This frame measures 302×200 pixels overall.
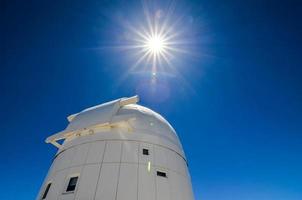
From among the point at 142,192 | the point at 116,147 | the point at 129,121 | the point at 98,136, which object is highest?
the point at 129,121

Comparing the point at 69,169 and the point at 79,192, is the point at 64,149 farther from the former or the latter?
the point at 79,192

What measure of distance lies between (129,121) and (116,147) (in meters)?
1.78

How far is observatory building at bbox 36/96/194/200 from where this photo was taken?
855 cm

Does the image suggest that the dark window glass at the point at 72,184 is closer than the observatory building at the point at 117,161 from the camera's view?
No

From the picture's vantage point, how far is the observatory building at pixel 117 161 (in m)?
8.55

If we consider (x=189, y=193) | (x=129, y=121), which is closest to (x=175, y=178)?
(x=189, y=193)

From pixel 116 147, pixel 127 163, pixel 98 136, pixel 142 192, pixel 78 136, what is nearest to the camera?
pixel 142 192

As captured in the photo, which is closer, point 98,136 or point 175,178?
point 175,178

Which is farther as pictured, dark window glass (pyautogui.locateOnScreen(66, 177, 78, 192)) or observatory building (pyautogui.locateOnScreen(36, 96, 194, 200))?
dark window glass (pyautogui.locateOnScreen(66, 177, 78, 192))

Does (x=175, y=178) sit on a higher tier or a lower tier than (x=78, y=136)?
lower

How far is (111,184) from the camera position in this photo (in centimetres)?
847

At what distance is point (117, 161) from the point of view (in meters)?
9.37

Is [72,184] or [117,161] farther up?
[117,161]

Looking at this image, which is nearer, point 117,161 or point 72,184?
point 72,184
